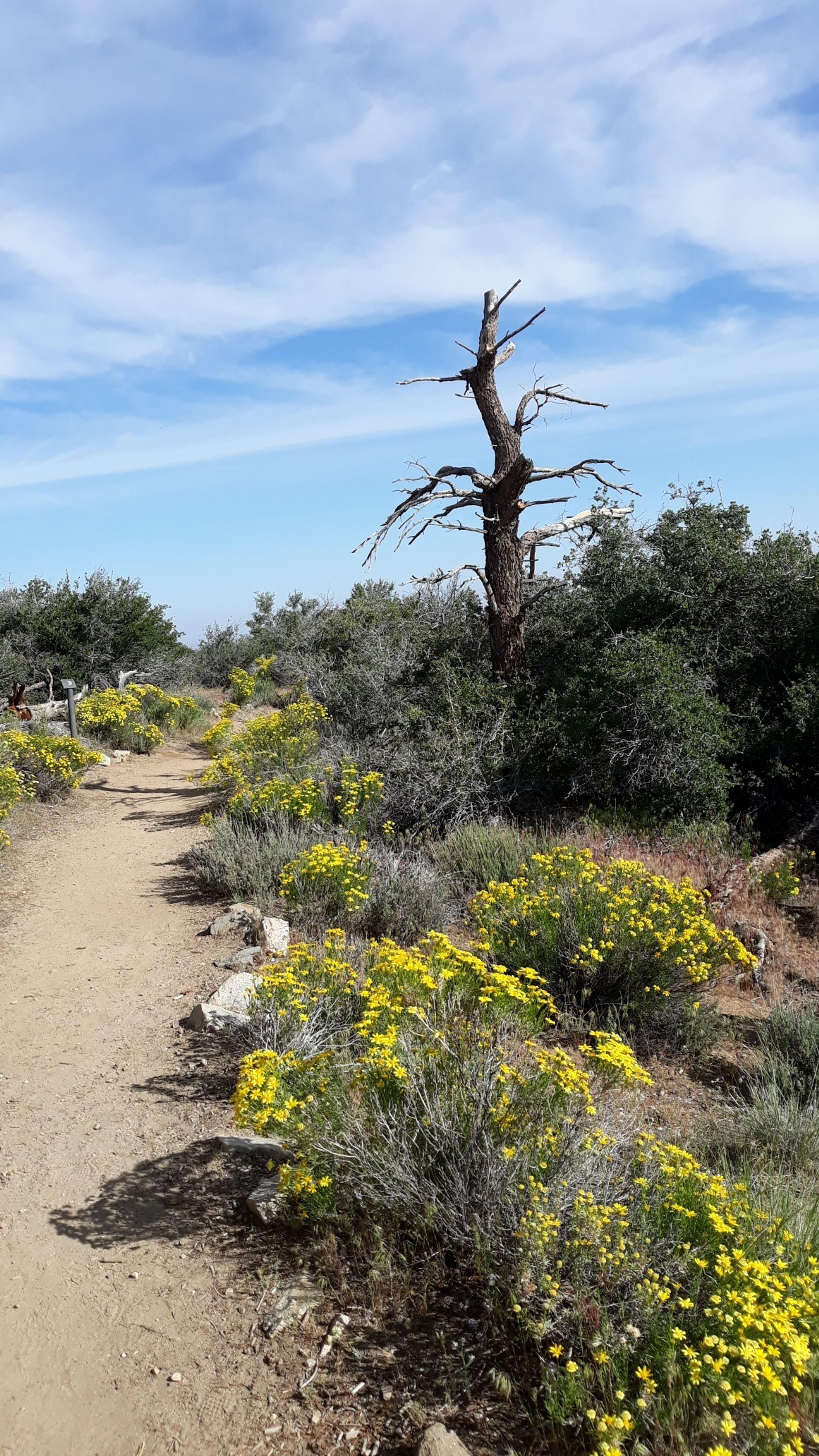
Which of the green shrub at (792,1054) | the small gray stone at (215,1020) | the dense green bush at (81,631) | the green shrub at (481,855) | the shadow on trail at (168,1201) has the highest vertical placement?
the dense green bush at (81,631)

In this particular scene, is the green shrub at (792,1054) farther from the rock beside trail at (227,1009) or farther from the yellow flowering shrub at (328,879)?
the rock beside trail at (227,1009)

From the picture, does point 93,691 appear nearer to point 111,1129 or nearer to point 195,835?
point 195,835

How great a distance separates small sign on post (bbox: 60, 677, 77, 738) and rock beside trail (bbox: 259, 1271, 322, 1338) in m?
11.8

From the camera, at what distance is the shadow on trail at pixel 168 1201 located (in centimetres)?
364

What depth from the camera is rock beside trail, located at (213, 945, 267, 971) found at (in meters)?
6.08

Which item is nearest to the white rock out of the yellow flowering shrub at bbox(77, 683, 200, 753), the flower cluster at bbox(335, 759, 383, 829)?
the flower cluster at bbox(335, 759, 383, 829)

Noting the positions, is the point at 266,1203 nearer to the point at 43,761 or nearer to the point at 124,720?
the point at 43,761

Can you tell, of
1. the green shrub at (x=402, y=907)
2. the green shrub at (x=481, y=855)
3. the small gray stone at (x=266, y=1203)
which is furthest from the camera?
the green shrub at (x=481, y=855)

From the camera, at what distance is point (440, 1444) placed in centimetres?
242

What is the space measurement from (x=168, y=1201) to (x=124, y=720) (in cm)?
1252

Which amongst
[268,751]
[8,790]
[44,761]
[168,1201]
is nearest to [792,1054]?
[168,1201]

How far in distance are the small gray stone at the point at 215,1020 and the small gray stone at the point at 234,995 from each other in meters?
0.04

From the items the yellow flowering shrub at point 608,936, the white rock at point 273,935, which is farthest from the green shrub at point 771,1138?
the white rock at point 273,935

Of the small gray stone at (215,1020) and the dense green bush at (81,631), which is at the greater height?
the dense green bush at (81,631)
